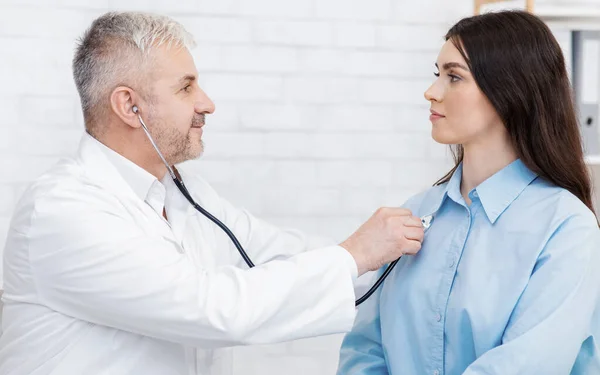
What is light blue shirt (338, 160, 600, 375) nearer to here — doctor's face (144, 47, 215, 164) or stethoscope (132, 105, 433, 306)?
stethoscope (132, 105, 433, 306)

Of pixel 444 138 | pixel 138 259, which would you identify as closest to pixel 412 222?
pixel 444 138

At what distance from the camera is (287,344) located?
2.47 m

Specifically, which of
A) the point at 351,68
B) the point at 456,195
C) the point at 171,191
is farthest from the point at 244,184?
the point at 456,195

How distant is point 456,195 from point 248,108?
101 cm

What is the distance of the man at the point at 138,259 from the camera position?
1.42 m

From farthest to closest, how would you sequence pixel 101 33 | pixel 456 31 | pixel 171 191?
1. pixel 171 191
2. pixel 101 33
3. pixel 456 31

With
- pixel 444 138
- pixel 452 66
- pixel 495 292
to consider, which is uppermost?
pixel 452 66

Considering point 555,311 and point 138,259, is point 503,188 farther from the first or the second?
point 138,259

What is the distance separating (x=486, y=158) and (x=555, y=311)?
0.34 metres

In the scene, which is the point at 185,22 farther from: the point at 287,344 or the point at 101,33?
the point at 287,344

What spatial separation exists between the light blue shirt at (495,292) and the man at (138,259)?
84mm

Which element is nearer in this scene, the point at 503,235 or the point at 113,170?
the point at 503,235

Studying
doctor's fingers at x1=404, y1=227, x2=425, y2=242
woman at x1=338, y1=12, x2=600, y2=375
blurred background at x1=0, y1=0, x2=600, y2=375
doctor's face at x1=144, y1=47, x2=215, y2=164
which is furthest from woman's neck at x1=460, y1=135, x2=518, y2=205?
blurred background at x1=0, y1=0, x2=600, y2=375

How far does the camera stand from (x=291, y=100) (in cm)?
243
